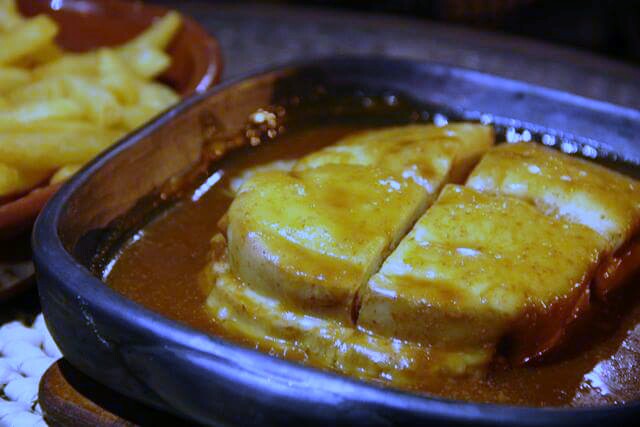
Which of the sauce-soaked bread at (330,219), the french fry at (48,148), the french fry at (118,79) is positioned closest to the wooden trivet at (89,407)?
the sauce-soaked bread at (330,219)

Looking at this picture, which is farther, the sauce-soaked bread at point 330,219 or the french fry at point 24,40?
the french fry at point 24,40

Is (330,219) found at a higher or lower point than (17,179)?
higher

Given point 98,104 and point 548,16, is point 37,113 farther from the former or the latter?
point 548,16

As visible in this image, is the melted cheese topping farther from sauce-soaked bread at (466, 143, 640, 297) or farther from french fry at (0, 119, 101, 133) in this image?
french fry at (0, 119, 101, 133)

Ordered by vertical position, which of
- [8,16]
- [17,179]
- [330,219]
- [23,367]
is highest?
[330,219]

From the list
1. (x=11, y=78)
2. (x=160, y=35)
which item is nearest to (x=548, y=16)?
(x=160, y=35)

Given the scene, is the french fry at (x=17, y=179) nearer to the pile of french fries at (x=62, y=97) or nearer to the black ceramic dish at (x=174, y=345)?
the pile of french fries at (x=62, y=97)
